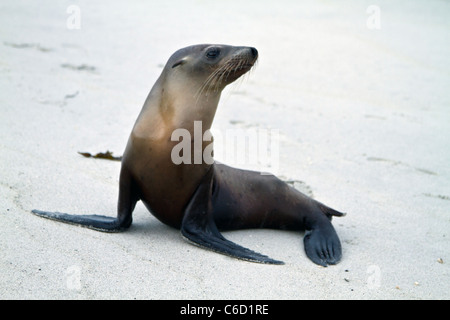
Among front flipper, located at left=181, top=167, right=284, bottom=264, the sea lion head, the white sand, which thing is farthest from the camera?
the sea lion head

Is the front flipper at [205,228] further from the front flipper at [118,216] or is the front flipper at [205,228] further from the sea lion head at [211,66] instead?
the sea lion head at [211,66]

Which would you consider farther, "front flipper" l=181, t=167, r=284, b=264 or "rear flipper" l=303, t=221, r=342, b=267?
"rear flipper" l=303, t=221, r=342, b=267

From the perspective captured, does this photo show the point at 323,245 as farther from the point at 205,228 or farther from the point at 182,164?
the point at 182,164

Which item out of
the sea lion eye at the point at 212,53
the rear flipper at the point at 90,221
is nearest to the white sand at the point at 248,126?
the rear flipper at the point at 90,221

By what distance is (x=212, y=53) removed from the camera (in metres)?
3.16

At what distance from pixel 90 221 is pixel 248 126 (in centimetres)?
254

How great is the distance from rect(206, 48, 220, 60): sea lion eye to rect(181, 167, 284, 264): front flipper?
0.57 metres

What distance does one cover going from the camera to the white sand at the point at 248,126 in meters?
2.73

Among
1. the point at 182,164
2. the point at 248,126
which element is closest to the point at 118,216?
the point at 182,164

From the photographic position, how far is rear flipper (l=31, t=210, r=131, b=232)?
3057 millimetres

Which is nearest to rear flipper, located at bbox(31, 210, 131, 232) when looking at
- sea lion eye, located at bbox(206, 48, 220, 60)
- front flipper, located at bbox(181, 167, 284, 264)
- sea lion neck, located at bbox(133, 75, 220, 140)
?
front flipper, located at bbox(181, 167, 284, 264)

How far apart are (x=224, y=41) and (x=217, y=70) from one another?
443 centimetres

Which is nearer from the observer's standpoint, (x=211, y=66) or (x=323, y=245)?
(x=211, y=66)

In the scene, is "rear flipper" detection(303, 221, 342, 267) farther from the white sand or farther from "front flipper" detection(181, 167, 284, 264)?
"front flipper" detection(181, 167, 284, 264)
